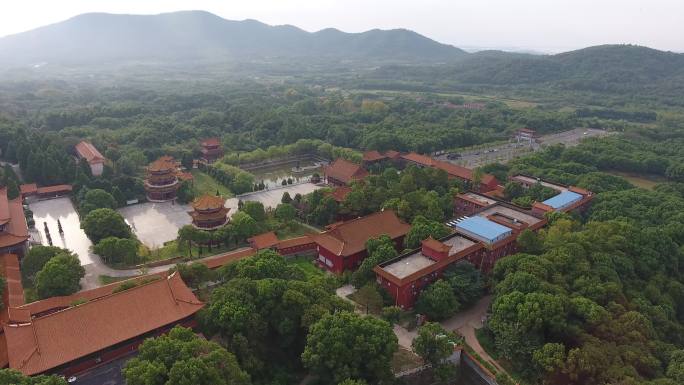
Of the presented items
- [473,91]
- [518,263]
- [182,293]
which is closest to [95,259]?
[182,293]

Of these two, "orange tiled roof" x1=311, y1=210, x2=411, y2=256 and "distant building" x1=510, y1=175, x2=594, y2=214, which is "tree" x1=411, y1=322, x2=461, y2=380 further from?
"distant building" x1=510, y1=175, x2=594, y2=214

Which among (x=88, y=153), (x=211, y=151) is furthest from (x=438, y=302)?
(x=88, y=153)

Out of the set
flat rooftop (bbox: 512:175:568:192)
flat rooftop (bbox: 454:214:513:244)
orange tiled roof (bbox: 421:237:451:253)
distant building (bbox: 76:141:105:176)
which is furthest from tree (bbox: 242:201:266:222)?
flat rooftop (bbox: 512:175:568:192)

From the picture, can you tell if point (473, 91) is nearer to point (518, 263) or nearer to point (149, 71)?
point (518, 263)

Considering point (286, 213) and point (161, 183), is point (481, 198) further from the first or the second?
point (161, 183)

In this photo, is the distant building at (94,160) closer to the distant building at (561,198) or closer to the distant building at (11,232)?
the distant building at (11,232)
